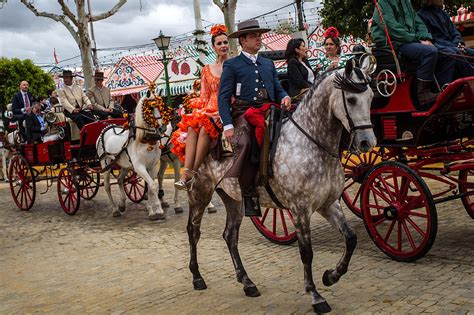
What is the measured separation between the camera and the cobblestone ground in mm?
4809

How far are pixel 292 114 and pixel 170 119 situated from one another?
204 inches

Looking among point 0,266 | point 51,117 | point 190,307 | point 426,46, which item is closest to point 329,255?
point 190,307

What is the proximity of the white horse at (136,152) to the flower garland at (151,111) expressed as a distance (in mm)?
59

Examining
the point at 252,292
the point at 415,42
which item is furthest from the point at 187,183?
the point at 415,42

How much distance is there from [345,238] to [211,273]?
6.33 feet

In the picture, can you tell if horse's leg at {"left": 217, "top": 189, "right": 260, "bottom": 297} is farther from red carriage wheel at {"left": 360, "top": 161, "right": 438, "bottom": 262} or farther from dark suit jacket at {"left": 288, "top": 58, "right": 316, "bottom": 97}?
dark suit jacket at {"left": 288, "top": 58, "right": 316, "bottom": 97}

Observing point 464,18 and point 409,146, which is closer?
point 409,146

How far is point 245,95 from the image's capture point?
515 cm

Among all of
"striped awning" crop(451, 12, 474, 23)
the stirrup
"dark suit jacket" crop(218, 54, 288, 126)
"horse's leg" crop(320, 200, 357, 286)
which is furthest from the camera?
"striped awning" crop(451, 12, 474, 23)

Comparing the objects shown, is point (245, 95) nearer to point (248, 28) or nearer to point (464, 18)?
point (248, 28)

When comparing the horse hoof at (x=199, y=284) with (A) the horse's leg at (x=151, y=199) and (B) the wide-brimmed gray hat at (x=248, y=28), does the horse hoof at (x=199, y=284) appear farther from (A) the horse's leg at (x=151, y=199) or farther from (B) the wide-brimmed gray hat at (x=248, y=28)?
(A) the horse's leg at (x=151, y=199)

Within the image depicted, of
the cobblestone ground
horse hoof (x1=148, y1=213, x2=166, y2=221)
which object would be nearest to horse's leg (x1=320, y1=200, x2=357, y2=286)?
the cobblestone ground

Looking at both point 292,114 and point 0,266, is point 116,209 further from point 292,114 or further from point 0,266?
point 292,114

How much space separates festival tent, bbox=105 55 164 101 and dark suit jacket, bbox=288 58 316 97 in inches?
747
